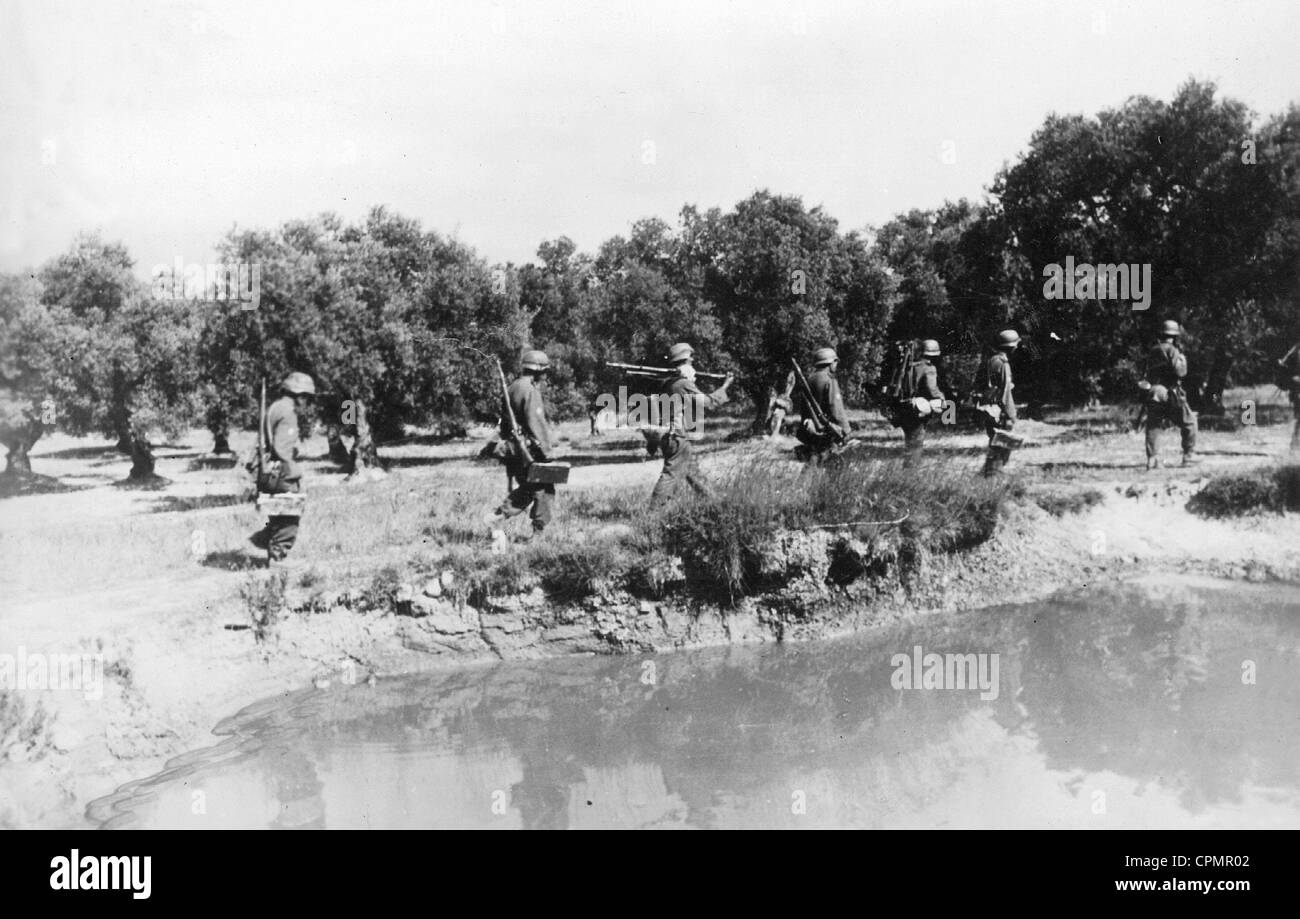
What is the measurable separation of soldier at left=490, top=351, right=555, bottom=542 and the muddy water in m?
2.12

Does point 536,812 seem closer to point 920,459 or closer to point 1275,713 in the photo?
point 1275,713

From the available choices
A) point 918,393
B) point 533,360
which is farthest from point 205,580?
point 918,393

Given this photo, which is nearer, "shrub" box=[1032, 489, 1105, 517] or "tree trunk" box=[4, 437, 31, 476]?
"shrub" box=[1032, 489, 1105, 517]

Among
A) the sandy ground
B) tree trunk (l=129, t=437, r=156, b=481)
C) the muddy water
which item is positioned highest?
tree trunk (l=129, t=437, r=156, b=481)

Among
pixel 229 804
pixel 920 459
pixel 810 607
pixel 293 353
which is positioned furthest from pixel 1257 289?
pixel 229 804

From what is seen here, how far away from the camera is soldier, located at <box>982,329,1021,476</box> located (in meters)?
12.8

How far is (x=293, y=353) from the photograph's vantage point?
17.8m

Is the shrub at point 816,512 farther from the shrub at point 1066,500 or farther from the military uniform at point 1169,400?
the military uniform at point 1169,400

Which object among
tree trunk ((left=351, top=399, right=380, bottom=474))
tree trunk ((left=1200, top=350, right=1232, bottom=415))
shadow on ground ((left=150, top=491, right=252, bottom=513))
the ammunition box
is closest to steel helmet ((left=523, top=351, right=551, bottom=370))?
the ammunition box

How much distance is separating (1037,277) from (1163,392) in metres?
10.2

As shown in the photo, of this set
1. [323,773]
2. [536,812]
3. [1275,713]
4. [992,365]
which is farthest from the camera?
[992,365]

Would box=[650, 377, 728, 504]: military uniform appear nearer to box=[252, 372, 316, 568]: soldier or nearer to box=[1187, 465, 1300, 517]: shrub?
box=[252, 372, 316, 568]: soldier

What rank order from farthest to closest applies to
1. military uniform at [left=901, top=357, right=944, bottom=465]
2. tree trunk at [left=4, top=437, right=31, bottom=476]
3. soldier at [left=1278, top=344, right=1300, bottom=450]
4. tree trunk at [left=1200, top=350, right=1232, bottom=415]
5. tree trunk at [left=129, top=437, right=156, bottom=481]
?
tree trunk at [left=129, top=437, right=156, bottom=481]
tree trunk at [left=1200, top=350, right=1232, bottom=415]
tree trunk at [left=4, top=437, right=31, bottom=476]
soldier at [left=1278, top=344, right=1300, bottom=450]
military uniform at [left=901, top=357, right=944, bottom=465]
